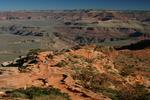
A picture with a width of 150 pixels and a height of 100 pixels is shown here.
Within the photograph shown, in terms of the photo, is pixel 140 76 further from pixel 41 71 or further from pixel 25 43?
pixel 25 43

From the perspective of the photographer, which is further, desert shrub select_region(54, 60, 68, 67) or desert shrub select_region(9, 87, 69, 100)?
desert shrub select_region(54, 60, 68, 67)

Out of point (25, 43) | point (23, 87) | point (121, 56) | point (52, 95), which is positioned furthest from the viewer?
point (25, 43)

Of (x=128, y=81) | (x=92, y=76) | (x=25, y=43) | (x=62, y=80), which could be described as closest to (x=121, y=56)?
(x=128, y=81)

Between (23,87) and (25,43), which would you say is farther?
(25,43)

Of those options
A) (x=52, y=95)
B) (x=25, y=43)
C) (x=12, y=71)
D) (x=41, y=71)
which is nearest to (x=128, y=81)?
(x=41, y=71)

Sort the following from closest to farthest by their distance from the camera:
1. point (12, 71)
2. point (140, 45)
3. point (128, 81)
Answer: point (12, 71) → point (128, 81) → point (140, 45)

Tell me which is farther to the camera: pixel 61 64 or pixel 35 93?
pixel 61 64

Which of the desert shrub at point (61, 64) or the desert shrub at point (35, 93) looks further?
the desert shrub at point (61, 64)

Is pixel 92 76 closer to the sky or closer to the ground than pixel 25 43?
closer to the sky
